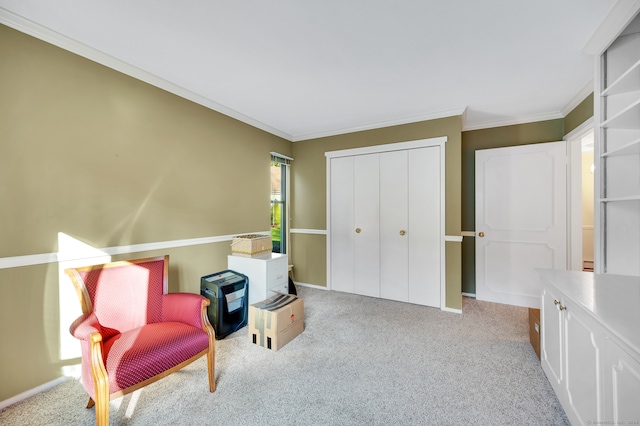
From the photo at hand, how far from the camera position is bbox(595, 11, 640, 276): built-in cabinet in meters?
1.61

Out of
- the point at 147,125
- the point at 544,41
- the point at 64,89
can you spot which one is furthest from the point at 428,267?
the point at 64,89

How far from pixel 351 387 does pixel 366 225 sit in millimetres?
2217

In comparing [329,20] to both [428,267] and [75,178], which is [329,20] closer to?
[75,178]

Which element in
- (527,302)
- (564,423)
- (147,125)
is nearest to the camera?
(564,423)

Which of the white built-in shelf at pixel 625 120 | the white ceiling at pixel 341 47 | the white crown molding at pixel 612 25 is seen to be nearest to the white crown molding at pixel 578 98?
the white ceiling at pixel 341 47

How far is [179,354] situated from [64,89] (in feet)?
6.90

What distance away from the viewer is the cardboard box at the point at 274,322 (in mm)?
2232

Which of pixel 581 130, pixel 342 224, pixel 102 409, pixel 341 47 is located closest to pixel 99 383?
pixel 102 409

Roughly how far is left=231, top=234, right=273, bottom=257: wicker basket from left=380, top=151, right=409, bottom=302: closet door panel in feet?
5.50

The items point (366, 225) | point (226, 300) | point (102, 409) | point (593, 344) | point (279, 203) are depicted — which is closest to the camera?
point (593, 344)

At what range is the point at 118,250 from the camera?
210 cm

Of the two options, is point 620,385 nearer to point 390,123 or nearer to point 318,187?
point 390,123

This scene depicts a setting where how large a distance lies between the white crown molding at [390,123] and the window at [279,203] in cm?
53

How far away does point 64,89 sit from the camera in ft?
6.00
